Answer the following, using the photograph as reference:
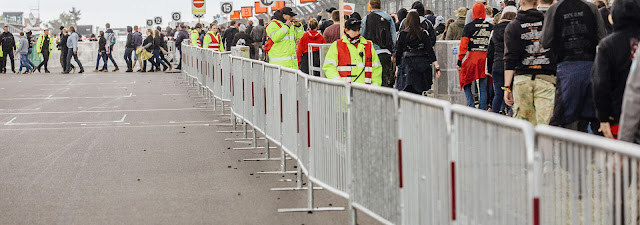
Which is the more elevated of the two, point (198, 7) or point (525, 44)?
point (198, 7)

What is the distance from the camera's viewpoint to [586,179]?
3.84 meters

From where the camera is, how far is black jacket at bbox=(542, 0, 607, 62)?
8.80 m

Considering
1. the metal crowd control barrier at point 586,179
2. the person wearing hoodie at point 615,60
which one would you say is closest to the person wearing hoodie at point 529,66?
the person wearing hoodie at point 615,60

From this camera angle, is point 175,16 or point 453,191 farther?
point 175,16

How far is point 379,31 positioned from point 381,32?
0.10 feet

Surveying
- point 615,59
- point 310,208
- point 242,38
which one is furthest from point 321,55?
point 242,38

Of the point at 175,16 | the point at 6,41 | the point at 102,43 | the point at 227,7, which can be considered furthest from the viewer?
the point at 175,16

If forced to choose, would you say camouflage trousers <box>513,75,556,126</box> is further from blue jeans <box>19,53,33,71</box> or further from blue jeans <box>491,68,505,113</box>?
blue jeans <box>19,53,33,71</box>

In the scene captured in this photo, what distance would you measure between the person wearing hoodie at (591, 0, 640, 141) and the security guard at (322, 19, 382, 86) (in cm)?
491

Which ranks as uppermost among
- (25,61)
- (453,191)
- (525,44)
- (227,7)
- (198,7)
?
(227,7)

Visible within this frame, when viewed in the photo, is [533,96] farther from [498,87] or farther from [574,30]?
[498,87]

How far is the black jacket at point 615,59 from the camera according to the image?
21.1 feet

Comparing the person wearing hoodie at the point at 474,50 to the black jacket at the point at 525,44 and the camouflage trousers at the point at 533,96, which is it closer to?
the black jacket at the point at 525,44

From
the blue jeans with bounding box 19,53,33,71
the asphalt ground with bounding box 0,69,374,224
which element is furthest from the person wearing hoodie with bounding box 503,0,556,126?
the blue jeans with bounding box 19,53,33,71
